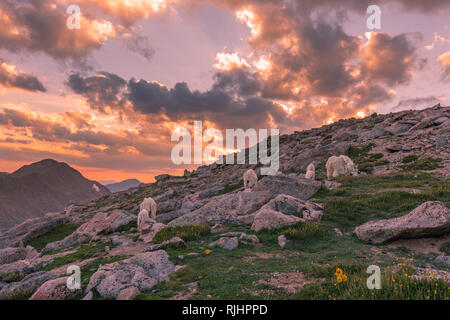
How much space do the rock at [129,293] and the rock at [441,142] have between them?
1487 inches

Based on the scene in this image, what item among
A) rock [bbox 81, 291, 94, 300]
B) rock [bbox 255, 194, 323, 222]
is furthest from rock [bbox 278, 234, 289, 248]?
rock [bbox 81, 291, 94, 300]

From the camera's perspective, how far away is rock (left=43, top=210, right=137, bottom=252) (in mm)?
19859

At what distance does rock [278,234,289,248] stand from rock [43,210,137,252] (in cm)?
1459

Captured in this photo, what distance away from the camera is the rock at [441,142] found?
30.4 meters

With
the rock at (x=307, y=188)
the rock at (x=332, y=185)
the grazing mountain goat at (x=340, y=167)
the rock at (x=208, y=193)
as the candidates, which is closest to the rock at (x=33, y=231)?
the rock at (x=208, y=193)

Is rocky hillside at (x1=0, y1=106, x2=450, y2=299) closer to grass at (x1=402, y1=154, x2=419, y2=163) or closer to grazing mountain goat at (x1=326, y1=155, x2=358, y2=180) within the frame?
grazing mountain goat at (x1=326, y1=155, x2=358, y2=180)

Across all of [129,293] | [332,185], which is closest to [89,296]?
[129,293]

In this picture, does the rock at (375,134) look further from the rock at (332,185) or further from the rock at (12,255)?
the rock at (12,255)

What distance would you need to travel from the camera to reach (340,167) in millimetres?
28484

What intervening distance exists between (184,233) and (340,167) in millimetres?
22205
